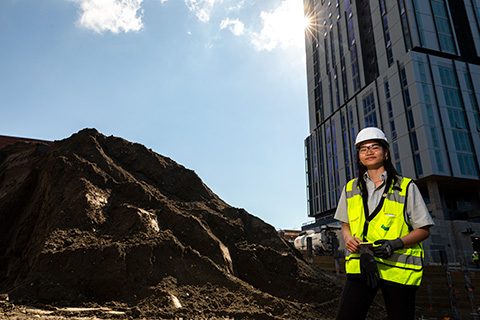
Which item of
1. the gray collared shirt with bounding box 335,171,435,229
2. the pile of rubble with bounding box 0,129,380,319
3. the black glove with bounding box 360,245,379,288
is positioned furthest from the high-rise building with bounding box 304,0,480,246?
the black glove with bounding box 360,245,379,288

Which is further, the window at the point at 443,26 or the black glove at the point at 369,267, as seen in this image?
the window at the point at 443,26

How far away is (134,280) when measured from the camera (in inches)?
231

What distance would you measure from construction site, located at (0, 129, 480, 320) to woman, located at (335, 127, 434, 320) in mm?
3933

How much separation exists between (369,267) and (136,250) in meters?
5.18

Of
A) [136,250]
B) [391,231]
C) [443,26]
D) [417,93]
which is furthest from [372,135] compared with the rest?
[443,26]

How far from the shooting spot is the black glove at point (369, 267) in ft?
6.97

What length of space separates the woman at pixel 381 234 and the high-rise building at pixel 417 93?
33.1 m

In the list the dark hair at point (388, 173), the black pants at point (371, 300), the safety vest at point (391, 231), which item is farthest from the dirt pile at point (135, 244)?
the dark hair at point (388, 173)

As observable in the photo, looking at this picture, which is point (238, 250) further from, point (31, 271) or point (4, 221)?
point (4, 221)

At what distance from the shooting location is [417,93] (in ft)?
107

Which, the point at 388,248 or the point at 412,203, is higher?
the point at 412,203

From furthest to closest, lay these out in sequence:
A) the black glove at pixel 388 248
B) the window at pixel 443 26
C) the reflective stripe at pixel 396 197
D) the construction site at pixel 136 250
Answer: the window at pixel 443 26, the construction site at pixel 136 250, the reflective stripe at pixel 396 197, the black glove at pixel 388 248

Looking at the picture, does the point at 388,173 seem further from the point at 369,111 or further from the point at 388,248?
the point at 369,111

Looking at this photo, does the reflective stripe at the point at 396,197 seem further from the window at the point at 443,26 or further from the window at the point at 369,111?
the window at the point at 443,26
